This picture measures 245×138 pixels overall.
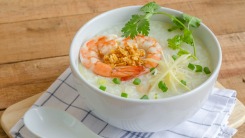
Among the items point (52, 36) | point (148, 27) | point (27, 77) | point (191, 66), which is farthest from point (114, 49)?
Answer: point (52, 36)

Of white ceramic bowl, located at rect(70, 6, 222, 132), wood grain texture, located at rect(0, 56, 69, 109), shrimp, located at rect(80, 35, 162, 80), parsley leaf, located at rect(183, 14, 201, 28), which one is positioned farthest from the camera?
wood grain texture, located at rect(0, 56, 69, 109)

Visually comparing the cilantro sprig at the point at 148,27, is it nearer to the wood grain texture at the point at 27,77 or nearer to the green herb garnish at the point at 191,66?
the green herb garnish at the point at 191,66

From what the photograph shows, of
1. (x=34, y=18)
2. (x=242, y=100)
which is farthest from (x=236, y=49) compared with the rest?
(x=34, y=18)

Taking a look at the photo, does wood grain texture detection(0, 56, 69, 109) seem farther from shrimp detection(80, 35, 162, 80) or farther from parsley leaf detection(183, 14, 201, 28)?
parsley leaf detection(183, 14, 201, 28)

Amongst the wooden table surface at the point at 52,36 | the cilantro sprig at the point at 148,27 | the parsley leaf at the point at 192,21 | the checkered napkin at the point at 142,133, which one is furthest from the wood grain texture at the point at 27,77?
the parsley leaf at the point at 192,21

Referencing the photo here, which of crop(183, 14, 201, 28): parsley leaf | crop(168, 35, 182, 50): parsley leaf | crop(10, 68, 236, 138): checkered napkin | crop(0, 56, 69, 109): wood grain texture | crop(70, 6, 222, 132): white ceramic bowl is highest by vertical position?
crop(183, 14, 201, 28): parsley leaf

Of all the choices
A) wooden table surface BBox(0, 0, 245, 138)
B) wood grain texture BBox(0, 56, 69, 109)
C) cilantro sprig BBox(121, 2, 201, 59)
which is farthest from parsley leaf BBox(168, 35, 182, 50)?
wood grain texture BBox(0, 56, 69, 109)

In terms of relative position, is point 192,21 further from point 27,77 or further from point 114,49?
point 27,77
